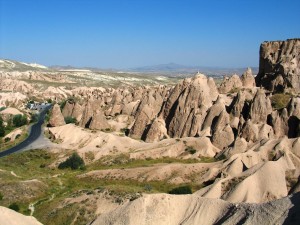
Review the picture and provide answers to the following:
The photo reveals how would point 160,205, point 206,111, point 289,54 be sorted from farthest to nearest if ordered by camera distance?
1. point 289,54
2. point 206,111
3. point 160,205

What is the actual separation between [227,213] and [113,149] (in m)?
29.7

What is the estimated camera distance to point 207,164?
43031mm

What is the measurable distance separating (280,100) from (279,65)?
1188 cm

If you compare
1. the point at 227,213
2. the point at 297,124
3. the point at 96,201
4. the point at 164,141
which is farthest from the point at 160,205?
the point at 297,124

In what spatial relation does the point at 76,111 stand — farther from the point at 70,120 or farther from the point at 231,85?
the point at 231,85

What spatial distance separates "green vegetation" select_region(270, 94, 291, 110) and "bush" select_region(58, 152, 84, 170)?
27119 mm

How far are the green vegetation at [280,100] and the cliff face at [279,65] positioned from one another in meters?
4.20

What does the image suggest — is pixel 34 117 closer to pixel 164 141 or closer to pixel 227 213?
pixel 164 141

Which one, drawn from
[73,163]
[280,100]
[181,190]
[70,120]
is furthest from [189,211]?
[70,120]

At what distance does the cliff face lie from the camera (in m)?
68.2

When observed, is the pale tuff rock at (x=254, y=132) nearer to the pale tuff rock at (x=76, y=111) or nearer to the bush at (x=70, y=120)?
the bush at (x=70, y=120)

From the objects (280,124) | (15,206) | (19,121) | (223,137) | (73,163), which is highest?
(280,124)

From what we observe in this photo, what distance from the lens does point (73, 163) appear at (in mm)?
48781

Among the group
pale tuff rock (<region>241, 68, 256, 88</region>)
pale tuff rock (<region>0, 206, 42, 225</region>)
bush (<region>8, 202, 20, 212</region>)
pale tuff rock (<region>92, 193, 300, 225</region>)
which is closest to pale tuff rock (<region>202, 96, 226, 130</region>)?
pale tuff rock (<region>241, 68, 256, 88</region>)
